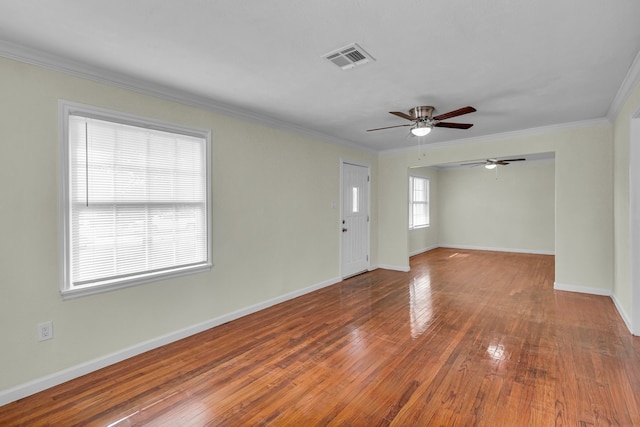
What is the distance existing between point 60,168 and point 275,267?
252 centimetres

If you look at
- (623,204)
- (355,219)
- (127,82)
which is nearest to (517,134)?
(623,204)

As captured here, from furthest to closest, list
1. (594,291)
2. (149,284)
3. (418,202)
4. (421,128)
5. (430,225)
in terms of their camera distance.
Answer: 1. (430,225)
2. (418,202)
3. (594,291)
4. (421,128)
5. (149,284)

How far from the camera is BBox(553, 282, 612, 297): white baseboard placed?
4344 mm

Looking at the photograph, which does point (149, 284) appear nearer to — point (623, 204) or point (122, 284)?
Result: point (122, 284)

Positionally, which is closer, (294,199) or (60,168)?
(60,168)

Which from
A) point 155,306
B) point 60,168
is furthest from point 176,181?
point 155,306

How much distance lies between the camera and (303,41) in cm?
216

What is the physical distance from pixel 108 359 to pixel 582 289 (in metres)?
5.88

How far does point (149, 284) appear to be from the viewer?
292 cm

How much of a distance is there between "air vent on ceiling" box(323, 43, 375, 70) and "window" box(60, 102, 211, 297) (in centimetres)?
168

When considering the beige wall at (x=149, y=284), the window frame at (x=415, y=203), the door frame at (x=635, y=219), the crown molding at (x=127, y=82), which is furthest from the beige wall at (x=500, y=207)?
the crown molding at (x=127, y=82)

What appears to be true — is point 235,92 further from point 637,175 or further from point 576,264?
point 576,264

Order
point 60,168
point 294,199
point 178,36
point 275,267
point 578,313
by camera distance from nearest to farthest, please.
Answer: point 178,36 → point 60,168 → point 578,313 → point 275,267 → point 294,199

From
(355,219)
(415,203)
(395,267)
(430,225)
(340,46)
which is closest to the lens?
(340,46)
